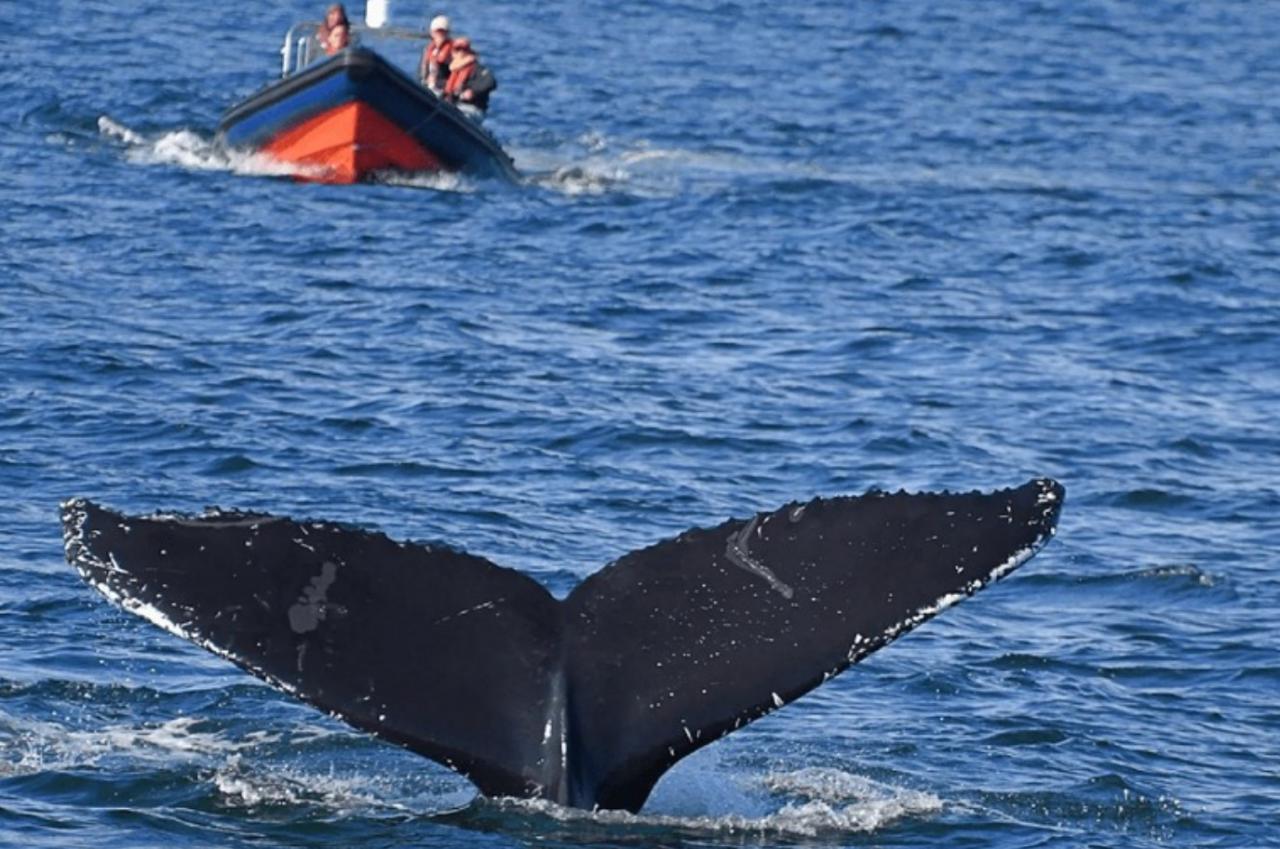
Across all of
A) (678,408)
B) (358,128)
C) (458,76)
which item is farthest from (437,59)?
(678,408)

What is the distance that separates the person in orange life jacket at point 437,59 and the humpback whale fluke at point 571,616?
19914 millimetres

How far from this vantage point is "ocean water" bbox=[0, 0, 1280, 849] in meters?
9.02

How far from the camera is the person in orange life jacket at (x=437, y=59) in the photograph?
87.9ft

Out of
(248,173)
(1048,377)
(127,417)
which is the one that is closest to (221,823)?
(127,417)

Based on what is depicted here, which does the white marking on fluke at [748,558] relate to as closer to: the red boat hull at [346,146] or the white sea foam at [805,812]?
the white sea foam at [805,812]

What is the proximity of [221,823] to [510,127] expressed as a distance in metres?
23.4

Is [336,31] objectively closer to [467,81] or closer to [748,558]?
[467,81]

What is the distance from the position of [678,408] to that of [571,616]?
339 inches

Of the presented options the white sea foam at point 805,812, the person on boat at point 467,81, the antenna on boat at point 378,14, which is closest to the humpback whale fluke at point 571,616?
the white sea foam at point 805,812

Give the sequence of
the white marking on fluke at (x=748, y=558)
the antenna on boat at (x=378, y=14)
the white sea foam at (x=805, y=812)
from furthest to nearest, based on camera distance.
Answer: the antenna on boat at (x=378, y=14), the white sea foam at (x=805, y=812), the white marking on fluke at (x=748, y=558)

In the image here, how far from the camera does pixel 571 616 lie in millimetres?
7133

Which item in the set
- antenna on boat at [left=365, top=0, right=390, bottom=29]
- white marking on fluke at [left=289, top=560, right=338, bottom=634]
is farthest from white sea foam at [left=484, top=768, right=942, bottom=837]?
antenna on boat at [left=365, top=0, right=390, bottom=29]

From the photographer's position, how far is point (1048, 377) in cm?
1723

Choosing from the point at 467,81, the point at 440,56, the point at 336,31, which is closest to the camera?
the point at 336,31
